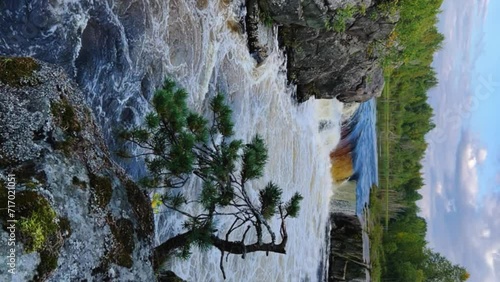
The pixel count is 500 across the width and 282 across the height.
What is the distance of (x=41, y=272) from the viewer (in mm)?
4988

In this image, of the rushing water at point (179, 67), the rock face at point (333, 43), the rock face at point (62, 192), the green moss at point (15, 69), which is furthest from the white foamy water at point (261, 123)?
the green moss at point (15, 69)

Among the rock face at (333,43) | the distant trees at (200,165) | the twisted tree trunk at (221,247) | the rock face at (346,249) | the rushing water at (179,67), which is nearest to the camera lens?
the distant trees at (200,165)

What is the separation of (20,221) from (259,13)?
1246cm

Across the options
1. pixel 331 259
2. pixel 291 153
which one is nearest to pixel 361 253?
pixel 331 259

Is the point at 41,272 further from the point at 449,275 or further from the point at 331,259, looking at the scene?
the point at 449,275

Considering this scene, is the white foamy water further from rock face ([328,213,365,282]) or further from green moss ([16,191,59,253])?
green moss ([16,191,59,253])

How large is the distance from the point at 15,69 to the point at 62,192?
6.51 ft

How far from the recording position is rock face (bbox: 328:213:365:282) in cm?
2741

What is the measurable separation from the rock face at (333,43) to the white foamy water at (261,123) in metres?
0.84

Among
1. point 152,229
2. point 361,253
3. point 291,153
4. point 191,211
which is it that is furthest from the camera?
point 361,253

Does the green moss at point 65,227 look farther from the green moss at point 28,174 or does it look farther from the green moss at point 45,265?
the green moss at point 28,174

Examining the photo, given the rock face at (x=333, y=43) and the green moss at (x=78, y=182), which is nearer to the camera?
the green moss at (x=78, y=182)

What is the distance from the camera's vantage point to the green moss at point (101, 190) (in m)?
6.21

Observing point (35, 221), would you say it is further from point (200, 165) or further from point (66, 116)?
point (200, 165)
